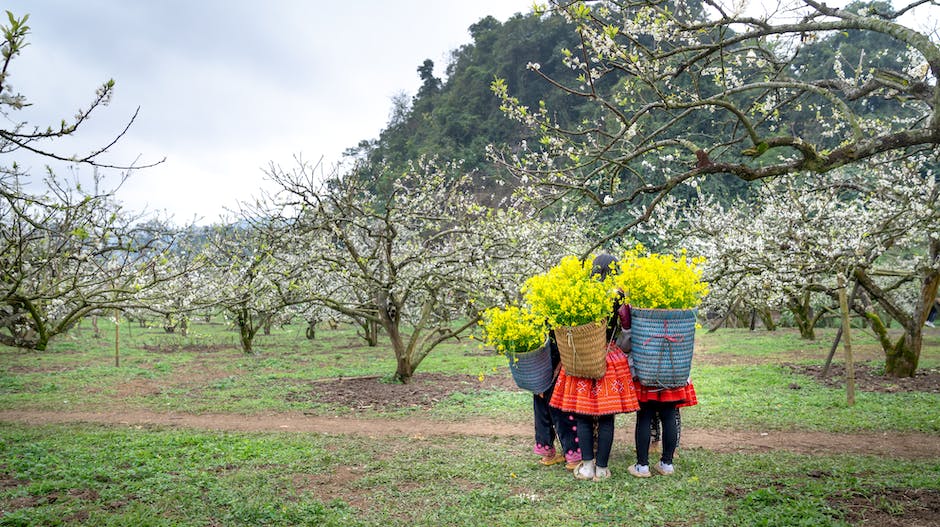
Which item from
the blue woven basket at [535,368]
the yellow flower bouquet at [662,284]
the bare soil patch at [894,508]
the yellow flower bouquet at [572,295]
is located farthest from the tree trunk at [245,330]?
the bare soil patch at [894,508]

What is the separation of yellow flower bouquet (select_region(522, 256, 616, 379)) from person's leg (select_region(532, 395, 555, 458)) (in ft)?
3.21

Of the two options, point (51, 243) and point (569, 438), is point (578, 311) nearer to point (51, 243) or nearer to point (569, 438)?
point (569, 438)

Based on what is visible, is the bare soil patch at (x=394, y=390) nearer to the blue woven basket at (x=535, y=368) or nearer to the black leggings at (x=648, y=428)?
the blue woven basket at (x=535, y=368)

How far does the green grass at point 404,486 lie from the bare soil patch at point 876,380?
17.7ft

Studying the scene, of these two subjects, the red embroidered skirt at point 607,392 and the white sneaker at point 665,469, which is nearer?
the red embroidered skirt at point 607,392

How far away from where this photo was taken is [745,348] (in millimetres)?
19469

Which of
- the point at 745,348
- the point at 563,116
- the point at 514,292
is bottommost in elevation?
the point at 745,348

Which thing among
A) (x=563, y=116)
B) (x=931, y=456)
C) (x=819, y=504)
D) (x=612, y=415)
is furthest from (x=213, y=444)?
(x=563, y=116)

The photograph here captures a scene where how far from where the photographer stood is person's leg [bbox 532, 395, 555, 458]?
659 cm

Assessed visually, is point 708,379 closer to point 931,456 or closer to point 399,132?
point 931,456

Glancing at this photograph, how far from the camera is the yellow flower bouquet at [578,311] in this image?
5480 mm

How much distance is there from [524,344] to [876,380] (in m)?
8.85

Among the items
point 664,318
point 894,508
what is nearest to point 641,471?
point 664,318

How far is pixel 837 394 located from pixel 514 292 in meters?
6.46
